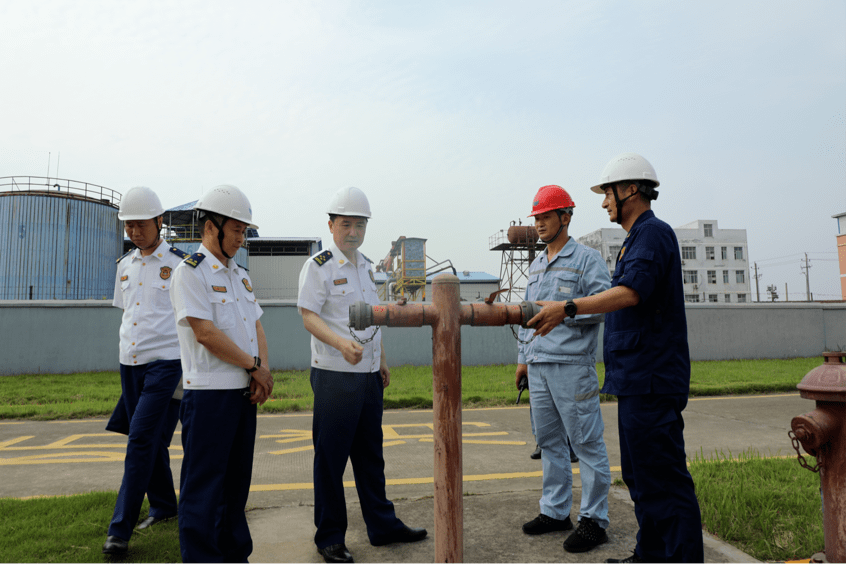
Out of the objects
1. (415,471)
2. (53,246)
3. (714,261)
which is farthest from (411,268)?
(714,261)

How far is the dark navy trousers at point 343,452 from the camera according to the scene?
2.99m

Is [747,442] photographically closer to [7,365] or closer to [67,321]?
[67,321]

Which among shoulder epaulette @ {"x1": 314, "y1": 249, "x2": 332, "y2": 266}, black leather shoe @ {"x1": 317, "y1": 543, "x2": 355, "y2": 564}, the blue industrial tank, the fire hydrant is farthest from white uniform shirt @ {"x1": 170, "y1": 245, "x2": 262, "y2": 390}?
the blue industrial tank

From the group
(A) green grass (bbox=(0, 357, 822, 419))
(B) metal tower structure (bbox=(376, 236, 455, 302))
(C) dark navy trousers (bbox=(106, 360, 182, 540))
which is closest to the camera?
(C) dark navy trousers (bbox=(106, 360, 182, 540))

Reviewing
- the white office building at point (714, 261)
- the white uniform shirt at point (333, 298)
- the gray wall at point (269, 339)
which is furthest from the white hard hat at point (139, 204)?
the white office building at point (714, 261)

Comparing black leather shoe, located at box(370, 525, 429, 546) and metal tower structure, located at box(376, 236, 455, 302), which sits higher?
metal tower structure, located at box(376, 236, 455, 302)

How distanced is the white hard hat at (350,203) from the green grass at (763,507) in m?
2.87

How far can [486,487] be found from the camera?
4215 millimetres

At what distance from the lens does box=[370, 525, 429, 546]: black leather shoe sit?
310cm

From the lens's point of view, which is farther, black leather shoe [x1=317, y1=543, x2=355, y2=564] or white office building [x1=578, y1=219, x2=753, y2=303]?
white office building [x1=578, y1=219, x2=753, y2=303]

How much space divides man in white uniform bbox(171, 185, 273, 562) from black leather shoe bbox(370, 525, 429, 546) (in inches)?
30.2

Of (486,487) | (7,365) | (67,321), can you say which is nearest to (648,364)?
(486,487)

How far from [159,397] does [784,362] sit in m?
16.1

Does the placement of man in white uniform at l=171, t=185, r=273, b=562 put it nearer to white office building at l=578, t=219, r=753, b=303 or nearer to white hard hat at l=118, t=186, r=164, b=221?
white hard hat at l=118, t=186, r=164, b=221
